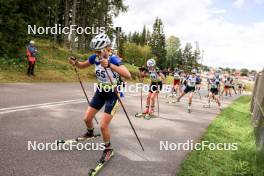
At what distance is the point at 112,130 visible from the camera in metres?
7.58

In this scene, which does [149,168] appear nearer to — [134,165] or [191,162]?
[134,165]

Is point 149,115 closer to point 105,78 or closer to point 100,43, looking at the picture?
point 105,78

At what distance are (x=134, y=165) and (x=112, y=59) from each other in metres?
2.06

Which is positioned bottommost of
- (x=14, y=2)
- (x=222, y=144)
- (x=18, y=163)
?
(x=222, y=144)

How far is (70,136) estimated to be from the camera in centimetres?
638

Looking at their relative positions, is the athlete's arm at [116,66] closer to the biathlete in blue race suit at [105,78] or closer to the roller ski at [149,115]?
the biathlete in blue race suit at [105,78]

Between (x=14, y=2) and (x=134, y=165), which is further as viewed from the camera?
(x=14, y=2)

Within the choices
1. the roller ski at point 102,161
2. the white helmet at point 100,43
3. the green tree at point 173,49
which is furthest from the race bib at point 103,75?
Result: the green tree at point 173,49

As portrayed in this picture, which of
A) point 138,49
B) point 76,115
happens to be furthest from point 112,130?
point 138,49
